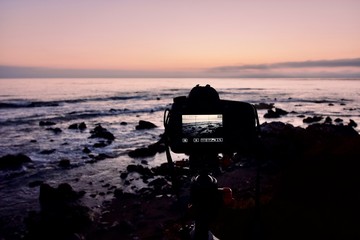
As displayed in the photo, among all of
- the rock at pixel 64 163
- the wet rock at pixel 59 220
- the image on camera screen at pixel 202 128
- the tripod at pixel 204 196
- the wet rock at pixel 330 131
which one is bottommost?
the rock at pixel 64 163

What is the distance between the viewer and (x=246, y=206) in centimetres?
564

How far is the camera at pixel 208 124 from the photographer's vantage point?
2.19 meters

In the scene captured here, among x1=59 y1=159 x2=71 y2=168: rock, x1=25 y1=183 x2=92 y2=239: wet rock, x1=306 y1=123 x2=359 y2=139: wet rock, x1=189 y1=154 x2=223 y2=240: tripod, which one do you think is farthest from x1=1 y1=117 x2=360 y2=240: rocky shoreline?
x1=59 y1=159 x2=71 y2=168: rock

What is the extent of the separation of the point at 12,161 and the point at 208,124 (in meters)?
12.9

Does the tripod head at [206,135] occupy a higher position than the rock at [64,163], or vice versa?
the tripod head at [206,135]

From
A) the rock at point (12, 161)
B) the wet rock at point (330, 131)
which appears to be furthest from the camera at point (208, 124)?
the rock at point (12, 161)

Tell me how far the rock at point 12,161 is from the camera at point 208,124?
12220 mm

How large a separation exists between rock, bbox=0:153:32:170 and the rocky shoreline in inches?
125

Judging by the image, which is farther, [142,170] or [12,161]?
[12,161]

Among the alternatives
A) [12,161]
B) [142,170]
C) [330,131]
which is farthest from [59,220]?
→ [330,131]

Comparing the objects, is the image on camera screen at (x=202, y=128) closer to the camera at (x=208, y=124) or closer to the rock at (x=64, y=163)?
the camera at (x=208, y=124)

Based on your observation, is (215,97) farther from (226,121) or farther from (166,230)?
(166,230)

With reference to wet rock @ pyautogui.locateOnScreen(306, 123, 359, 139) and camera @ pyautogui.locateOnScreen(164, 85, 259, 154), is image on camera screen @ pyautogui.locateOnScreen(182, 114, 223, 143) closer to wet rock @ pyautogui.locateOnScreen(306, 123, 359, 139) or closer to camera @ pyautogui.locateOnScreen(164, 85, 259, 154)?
camera @ pyautogui.locateOnScreen(164, 85, 259, 154)

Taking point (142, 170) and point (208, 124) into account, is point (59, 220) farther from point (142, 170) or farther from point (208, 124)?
point (208, 124)
